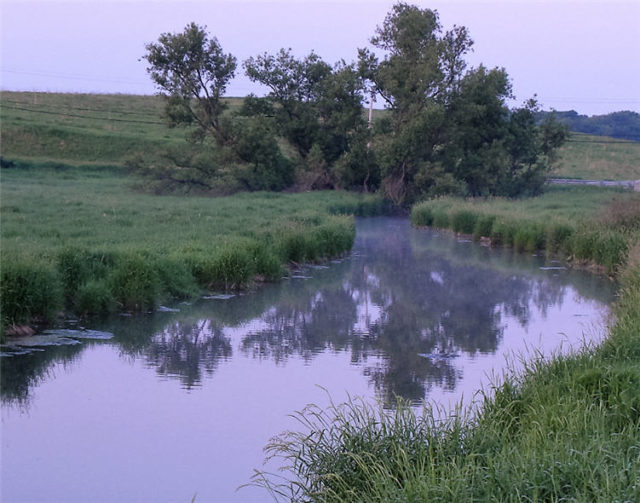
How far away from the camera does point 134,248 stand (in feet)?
42.9

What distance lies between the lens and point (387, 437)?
17.2ft

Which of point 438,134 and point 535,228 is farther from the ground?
point 438,134

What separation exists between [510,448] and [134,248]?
9214 millimetres

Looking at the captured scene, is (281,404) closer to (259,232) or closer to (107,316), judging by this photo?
(107,316)

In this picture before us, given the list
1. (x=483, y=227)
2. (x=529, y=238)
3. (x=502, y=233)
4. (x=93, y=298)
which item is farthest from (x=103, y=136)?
(x=93, y=298)

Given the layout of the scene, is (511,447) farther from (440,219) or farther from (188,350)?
(440,219)

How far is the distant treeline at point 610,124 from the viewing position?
8325cm

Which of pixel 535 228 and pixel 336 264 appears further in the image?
pixel 535 228

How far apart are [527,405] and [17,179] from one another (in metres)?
30.4

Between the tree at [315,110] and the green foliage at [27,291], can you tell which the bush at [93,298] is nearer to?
the green foliage at [27,291]

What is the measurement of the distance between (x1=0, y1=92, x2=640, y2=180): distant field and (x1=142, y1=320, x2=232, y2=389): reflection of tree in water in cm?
2532

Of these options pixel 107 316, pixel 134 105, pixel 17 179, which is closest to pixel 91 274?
pixel 107 316

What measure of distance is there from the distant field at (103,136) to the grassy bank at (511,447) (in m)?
31.2

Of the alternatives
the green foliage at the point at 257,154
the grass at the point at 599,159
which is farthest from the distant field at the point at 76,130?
the grass at the point at 599,159
